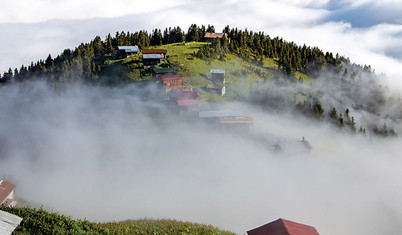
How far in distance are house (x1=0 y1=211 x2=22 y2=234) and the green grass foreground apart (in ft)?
4.87

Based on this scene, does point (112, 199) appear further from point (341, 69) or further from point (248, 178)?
point (341, 69)

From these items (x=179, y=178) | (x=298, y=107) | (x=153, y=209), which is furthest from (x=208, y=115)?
(x=298, y=107)

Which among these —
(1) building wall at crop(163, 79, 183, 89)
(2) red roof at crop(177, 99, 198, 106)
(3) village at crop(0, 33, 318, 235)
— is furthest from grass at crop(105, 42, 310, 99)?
(2) red roof at crop(177, 99, 198, 106)

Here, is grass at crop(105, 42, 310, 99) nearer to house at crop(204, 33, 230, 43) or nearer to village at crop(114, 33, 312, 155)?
village at crop(114, 33, 312, 155)

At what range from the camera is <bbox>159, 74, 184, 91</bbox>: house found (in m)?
88.8

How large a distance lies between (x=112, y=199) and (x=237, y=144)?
31.4 metres

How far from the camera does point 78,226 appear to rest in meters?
28.4

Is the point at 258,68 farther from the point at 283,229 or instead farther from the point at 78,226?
the point at 78,226

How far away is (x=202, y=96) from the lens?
290 ft

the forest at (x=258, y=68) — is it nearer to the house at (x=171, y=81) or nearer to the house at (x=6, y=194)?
the house at (x=171, y=81)

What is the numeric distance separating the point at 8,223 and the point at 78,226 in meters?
6.12

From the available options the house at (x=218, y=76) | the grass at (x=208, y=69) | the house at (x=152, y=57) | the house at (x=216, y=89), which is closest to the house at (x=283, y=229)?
the grass at (x=208, y=69)

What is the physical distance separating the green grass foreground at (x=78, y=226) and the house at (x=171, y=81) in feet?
188

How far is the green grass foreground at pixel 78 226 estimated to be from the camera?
26297mm
